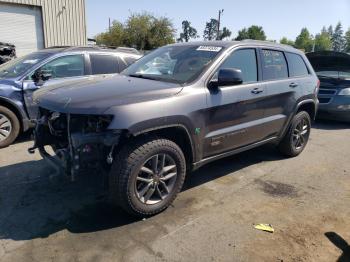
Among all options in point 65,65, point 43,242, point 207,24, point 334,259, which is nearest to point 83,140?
point 43,242

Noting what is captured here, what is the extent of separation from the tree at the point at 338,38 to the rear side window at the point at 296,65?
467 ft

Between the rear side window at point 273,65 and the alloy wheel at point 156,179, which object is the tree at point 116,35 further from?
the alloy wheel at point 156,179

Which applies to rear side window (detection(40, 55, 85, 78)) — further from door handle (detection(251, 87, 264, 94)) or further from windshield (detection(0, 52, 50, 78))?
door handle (detection(251, 87, 264, 94))

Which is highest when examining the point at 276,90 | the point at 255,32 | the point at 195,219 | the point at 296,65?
the point at 255,32

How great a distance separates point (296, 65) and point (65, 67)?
4.00m

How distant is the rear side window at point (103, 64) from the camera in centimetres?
670

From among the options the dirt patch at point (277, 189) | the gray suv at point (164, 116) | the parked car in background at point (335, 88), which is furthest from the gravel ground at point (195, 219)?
the parked car in background at point (335, 88)

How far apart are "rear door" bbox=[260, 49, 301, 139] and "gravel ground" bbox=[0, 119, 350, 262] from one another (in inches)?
28.1

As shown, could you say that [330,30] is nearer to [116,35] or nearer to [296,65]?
[116,35]

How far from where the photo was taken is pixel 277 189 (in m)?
4.48

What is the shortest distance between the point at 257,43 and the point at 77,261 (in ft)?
11.6

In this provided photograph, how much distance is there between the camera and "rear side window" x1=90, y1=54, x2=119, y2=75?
22.0 ft

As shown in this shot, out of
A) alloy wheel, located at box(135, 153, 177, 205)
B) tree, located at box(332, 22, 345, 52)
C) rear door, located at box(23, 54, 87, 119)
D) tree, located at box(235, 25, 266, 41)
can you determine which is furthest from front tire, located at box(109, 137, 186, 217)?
tree, located at box(332, 22, 345, 52)

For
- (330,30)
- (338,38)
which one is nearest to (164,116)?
(338,38)
